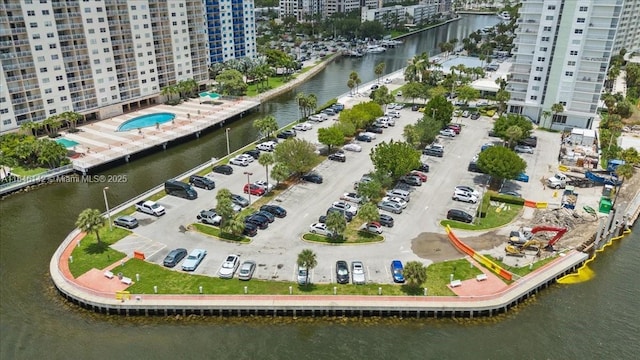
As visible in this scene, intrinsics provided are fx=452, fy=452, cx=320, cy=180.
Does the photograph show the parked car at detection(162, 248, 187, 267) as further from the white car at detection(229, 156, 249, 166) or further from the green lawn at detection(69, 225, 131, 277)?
the white car at detection(229, 156, 249, 166)

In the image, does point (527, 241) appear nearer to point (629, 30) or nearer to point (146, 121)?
point (146, 121)

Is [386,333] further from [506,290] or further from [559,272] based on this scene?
[559,272]

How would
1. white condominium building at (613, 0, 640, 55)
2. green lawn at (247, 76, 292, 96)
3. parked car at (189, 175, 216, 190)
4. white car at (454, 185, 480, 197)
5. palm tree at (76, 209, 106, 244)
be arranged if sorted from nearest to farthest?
palm tree at (76, 209, 106, 244) → white car at (454, 185, 480, 197) → parked car at (189, 175, 216, 190) → green lawn at (247, 76, 292, 96) → white condominium building at (613, 0, 640, 55)

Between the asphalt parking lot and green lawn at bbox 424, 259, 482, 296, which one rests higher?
the asphalt parking lot

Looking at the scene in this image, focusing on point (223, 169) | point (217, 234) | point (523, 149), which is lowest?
point (217, 234)

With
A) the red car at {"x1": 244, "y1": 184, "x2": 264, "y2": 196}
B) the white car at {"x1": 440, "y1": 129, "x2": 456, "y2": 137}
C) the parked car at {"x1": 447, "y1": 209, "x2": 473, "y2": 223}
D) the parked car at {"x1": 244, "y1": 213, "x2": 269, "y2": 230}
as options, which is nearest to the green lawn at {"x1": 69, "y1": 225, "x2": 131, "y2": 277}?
the parked car at {"x1": 244, "y1": 213, "x2": 269, "y2": 230}

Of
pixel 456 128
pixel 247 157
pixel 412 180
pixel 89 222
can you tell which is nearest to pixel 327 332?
pixel 89 222

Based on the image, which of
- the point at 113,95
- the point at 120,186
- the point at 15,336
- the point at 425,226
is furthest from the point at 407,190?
the point at 113,95
